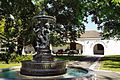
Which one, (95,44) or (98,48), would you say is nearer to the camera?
(95,44)

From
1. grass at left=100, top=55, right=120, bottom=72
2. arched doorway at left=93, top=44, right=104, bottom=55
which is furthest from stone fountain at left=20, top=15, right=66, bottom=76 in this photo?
arched doorway at left=93, top=44, right=104, bottom=55

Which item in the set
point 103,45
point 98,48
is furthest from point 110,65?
point 98,48

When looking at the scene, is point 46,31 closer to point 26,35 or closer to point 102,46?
point 26,35

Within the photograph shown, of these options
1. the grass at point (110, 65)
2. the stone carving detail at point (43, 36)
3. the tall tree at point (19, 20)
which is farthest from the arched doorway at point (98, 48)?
the stone carving detail at point (43, 36)

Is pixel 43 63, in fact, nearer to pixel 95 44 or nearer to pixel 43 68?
pixel 43 68

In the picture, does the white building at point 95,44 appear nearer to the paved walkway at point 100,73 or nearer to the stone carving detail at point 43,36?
the paved walkway at point 100,73

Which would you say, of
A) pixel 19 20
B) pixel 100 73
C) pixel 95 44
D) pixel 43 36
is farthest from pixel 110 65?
pixel 95 44

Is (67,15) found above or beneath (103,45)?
above

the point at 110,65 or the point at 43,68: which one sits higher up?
the point at 43,68

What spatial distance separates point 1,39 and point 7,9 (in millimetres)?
4799

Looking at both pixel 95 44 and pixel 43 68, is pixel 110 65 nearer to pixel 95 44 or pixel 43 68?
pixel 43 68

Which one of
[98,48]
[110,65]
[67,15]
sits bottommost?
[110,65]

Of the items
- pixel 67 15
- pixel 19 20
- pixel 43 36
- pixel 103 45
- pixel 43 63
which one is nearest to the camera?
pixel 43 63

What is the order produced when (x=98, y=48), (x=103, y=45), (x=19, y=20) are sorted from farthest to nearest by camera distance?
1. (x=98, y=48)
2. (x=103, y=45)
3. (x=19, y=20)
